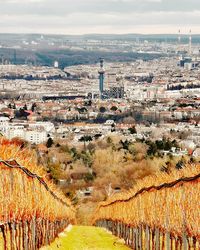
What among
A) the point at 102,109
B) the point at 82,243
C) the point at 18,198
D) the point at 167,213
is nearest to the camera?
the point at 18,198

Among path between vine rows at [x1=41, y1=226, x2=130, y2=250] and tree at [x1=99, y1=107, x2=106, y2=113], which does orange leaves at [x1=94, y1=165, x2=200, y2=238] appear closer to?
path between vine rows at [x1=41, y1=226, x2=130, y2=250]

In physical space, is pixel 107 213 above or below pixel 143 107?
above

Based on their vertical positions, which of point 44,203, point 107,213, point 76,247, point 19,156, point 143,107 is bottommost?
point 143,107

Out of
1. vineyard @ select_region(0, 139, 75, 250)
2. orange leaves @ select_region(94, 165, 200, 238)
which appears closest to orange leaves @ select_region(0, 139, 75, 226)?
vineyard @ select_region(0, 139, 75, 250)

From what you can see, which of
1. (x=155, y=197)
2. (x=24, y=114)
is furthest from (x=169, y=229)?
(x=24, y=114)

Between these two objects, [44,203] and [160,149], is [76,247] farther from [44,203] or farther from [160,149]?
[160,149]

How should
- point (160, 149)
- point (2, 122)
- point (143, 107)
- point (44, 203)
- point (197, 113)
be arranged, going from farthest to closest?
point (143, 107) < point (197, 113) < point (2, 122) < point (160, 149) < point (44, 203)

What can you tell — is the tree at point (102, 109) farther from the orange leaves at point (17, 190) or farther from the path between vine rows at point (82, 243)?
the orange leaves at point (17, 190)

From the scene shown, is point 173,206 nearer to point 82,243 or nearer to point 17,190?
point 17,190

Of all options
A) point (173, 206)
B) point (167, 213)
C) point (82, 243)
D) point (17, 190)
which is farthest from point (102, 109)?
point (17, 190)
